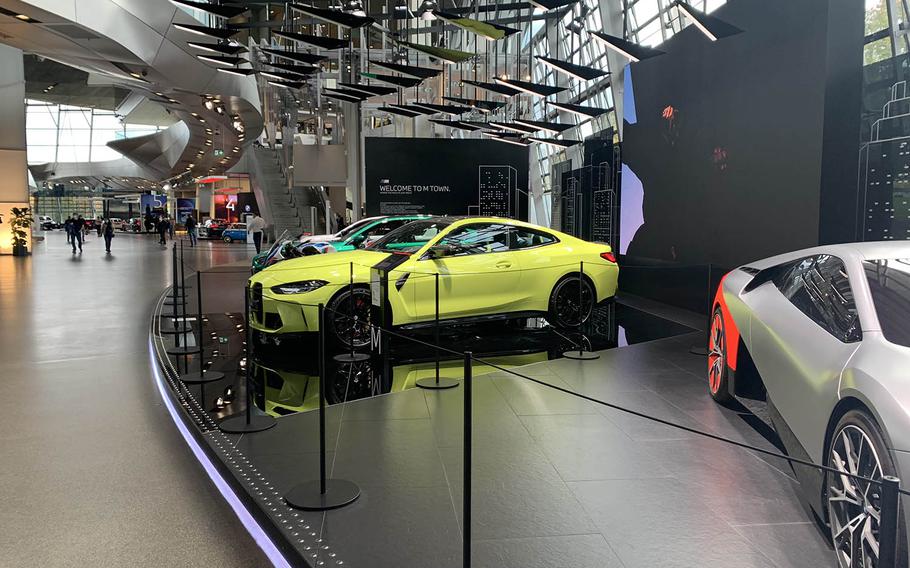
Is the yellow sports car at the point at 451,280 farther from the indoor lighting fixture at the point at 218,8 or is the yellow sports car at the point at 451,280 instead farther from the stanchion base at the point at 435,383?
the indoor lighting fixture at the point at 218,8

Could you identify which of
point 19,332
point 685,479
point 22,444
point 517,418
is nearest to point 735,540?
point 685,479

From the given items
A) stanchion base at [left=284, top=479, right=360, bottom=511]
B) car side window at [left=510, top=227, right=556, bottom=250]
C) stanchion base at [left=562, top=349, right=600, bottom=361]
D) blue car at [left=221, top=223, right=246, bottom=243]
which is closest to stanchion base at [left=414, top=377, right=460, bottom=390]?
stanchion base at [left=562, top=349, right=600, bottom=361]

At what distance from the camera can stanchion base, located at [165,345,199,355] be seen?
6.77 meters

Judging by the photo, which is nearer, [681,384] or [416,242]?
[681,384]

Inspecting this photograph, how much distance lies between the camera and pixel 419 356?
6.93 meters

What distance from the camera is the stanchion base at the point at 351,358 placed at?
6590 millimetres

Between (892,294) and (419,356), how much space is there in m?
4.81

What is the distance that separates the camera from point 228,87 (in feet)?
68.0

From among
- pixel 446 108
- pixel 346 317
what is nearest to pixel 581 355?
pixel 346 317

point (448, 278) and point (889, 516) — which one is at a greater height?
point (448, 278)

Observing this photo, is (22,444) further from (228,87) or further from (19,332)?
(228,87)

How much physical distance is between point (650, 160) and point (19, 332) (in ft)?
33.9

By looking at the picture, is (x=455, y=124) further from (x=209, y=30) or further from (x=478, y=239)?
(x=478, y=239)

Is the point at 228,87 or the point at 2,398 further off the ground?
the point at 228,87
